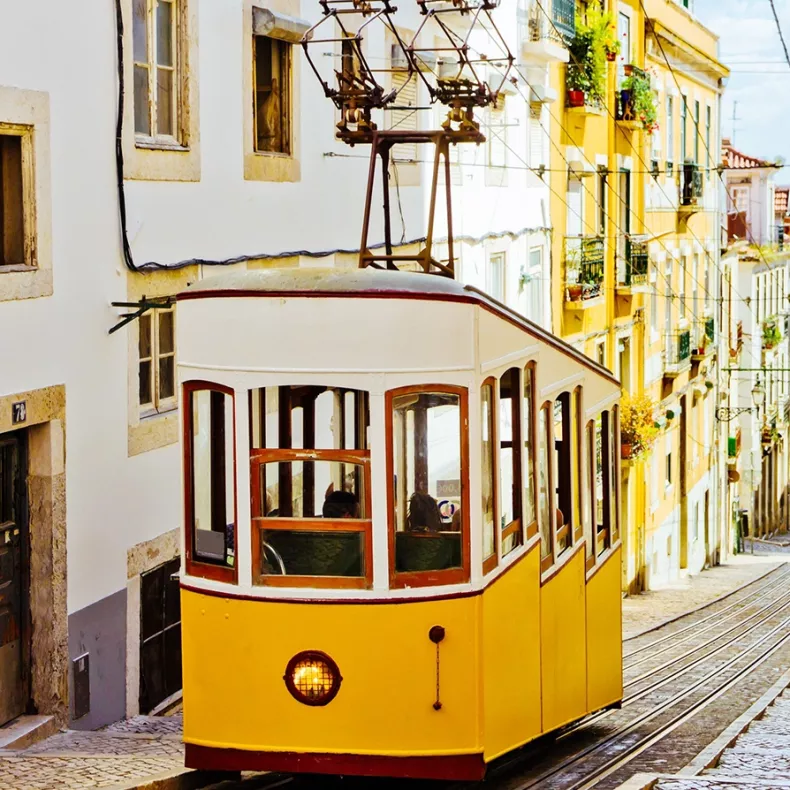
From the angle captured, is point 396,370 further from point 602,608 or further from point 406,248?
point 406,248

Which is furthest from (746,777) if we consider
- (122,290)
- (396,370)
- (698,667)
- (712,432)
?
(712,432)

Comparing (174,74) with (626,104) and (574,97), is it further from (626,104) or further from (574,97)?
(626,104)

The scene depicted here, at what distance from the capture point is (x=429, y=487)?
25.5 ft

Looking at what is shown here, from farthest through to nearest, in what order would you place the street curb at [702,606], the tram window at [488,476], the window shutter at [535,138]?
the window shutter at [535,138] < the street curb at [702,606] < the tram window at [488,476]

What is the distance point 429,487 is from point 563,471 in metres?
1.95

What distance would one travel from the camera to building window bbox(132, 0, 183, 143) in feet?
38.7

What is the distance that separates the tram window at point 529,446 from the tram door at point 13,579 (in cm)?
339

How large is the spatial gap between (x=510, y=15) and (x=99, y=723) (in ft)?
46.7

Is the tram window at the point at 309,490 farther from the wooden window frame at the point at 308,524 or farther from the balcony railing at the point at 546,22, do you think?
the balcony railing at the point at 546,22

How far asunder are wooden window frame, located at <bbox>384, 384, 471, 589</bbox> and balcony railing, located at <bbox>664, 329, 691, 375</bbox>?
2401 centimetres

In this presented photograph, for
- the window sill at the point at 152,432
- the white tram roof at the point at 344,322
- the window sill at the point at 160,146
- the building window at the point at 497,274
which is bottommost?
the window sill at the point at 152,432

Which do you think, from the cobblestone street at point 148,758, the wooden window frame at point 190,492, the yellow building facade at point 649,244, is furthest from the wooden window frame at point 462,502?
the yellow building facade at point 649,244

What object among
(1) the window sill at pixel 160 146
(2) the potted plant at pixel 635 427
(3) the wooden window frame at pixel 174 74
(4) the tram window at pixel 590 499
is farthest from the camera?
(2) the potted plant at pixel 635 427

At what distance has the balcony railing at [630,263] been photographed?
28.2m
